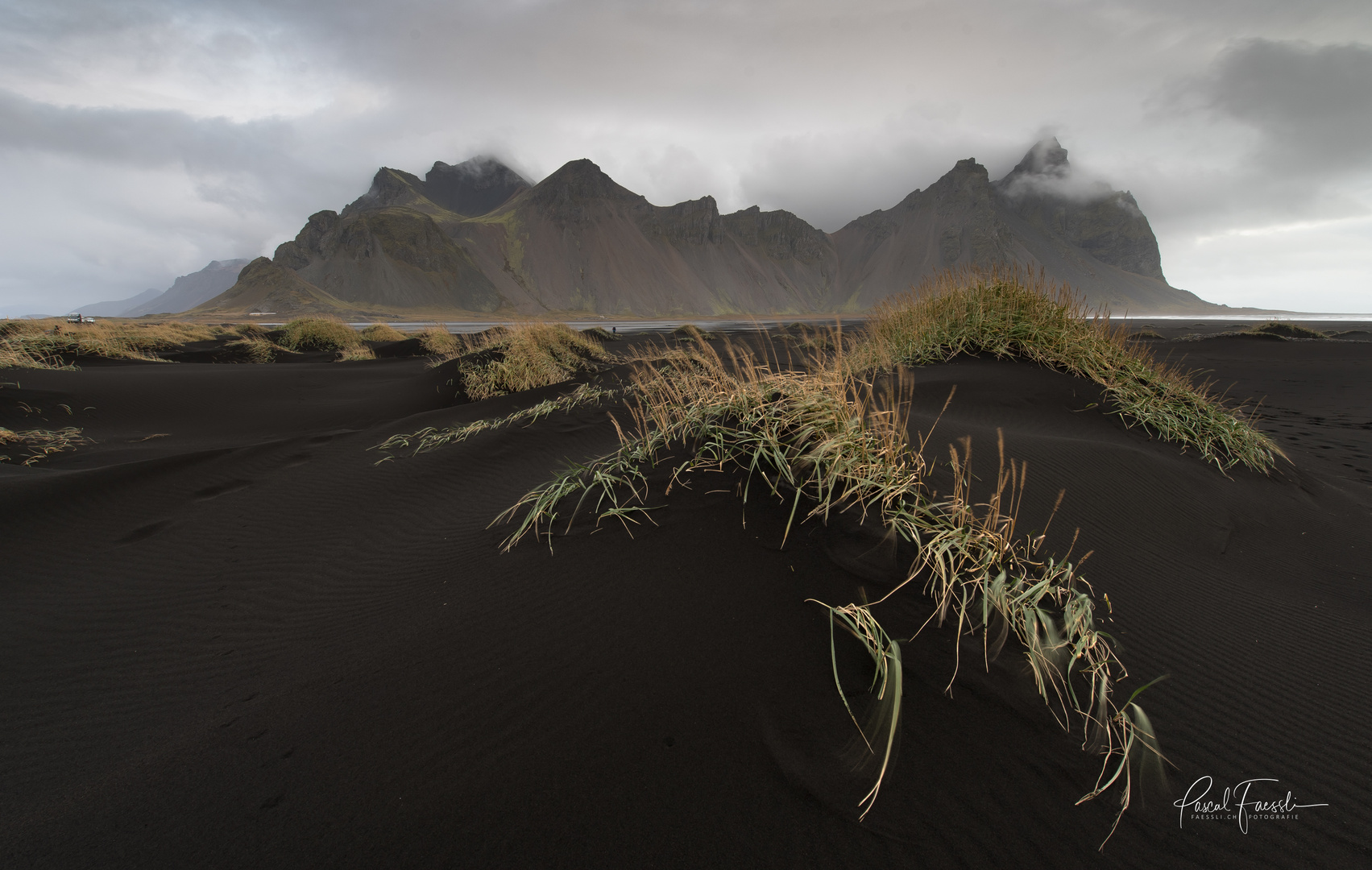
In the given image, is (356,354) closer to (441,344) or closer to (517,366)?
(441,344)

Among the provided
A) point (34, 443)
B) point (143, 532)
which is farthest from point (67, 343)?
point (143, 532)

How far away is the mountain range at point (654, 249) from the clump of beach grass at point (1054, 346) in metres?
76.8

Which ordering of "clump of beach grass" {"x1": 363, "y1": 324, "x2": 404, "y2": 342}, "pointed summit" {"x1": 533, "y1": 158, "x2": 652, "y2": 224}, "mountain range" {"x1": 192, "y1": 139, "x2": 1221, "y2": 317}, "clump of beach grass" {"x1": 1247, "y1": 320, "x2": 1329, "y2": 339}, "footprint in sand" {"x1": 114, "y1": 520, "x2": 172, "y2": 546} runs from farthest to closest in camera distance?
"pointed summit" {"x1": 533, "y1": 158, "x2": 652, "y2": 224} < "mountain range" {"x1": 192, "y1": 139, "x2": 1221, "y2": 317} < "clump of beach grass" {"x1": 363, "y1": 324, "x2": 404, "y2": 342} < "clump of beach grass" {"x1": 1247, "y1": 320, "x2": 1329, "y2": 339} < "footprint in sand" {"x1": 114, "y1": 520, "x2": 172, "y2": 546}

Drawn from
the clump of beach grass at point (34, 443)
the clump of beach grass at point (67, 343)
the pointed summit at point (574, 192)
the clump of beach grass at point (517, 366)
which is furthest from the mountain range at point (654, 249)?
the clump of beach grass at point (34, 443)

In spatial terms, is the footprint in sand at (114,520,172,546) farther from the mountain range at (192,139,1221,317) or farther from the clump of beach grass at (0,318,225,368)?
the mountain range at (192,139,1221,317)

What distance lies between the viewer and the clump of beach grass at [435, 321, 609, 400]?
820cm

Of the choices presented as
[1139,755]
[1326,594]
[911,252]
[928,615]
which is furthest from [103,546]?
[911,252]

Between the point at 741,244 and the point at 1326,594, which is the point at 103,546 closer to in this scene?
the point at 1326,594

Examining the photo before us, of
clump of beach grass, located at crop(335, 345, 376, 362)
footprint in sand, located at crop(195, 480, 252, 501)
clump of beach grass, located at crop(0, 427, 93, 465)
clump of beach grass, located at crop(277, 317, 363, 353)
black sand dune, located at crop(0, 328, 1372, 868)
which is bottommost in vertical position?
black sand dune, located at crop(0, 328, 1372, 868)

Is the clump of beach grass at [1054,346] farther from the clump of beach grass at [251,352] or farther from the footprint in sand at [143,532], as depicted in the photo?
the clump of beach grass at [251,352]

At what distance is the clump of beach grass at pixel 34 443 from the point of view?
14.4ft

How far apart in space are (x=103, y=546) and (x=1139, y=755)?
15.4ft

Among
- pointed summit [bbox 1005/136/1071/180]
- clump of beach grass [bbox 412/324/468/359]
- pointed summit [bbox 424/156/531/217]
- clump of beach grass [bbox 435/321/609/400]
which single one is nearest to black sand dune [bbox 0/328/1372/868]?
clump of beach grass [bbox 435/321/609/400]

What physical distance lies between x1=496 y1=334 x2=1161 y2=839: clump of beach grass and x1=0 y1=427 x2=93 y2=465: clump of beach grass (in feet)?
16.4
